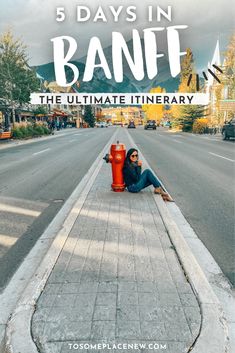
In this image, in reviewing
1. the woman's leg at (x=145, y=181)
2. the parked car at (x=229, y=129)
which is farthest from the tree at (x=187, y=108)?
the woman's leg at (x=145, y=181)

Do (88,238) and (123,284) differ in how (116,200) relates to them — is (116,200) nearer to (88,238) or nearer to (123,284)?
(88,238)

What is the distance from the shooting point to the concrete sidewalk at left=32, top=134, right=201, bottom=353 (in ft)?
8.57

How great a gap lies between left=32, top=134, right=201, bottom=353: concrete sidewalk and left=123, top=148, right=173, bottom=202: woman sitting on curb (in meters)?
2.21

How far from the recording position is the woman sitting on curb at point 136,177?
23.9ft

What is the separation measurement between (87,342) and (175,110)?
5202 cm

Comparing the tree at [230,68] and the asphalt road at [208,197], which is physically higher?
the tree at [230,68]

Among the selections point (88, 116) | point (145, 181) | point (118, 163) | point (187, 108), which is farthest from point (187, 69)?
Result: point (145, 181)

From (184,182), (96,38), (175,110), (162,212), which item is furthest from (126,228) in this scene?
(175,110)

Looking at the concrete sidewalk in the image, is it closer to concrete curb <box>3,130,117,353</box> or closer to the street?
concrete curb <box>3,130,117,353</box>

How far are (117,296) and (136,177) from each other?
4480 millimetres

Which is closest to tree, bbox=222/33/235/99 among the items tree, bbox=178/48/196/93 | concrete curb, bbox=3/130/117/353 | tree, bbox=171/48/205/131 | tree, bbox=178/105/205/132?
tree, bbox=178/105/205/132

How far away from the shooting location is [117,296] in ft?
10.4

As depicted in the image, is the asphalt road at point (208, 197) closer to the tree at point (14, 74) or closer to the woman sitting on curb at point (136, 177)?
the woman sitting on curb at point (136, 177)

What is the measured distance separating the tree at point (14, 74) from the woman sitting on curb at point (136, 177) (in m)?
29.6
